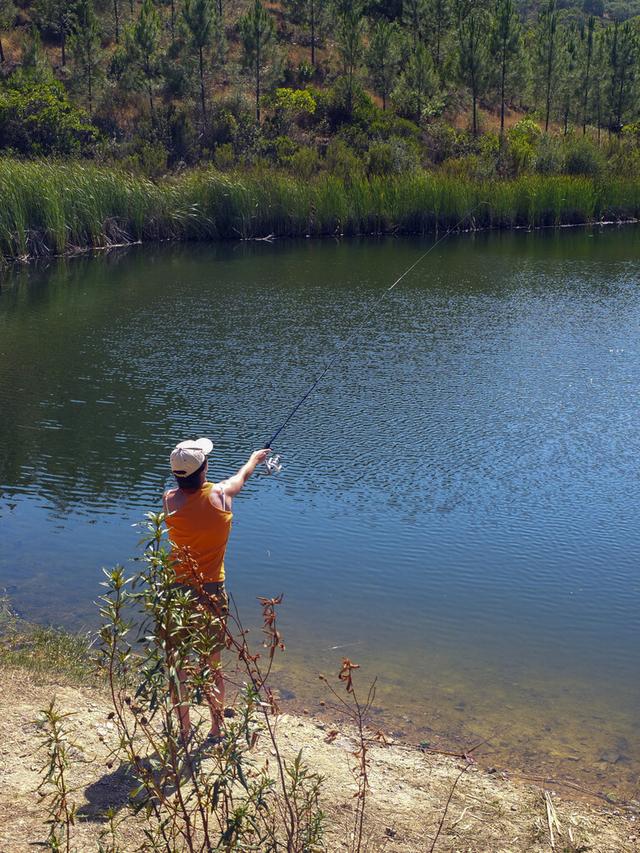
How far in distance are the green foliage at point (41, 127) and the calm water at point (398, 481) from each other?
19.2 metres

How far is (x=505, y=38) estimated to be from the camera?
141 feet

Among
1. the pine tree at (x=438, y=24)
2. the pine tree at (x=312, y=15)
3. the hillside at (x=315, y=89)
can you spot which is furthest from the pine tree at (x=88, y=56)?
the pine tree at (x=438, y=24)

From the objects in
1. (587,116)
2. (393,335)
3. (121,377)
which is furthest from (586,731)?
(587,116)

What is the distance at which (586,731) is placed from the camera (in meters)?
5.55

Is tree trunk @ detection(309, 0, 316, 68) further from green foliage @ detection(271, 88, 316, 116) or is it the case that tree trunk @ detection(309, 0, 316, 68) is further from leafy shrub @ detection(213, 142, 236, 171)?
leafy shrub @ detection(213, 142, 236, 171)

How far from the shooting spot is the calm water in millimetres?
6195

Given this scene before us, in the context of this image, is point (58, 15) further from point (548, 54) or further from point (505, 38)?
point (548, 54)

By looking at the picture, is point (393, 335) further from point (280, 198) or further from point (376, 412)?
point (280, 198)

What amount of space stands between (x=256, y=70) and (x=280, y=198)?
1609cm

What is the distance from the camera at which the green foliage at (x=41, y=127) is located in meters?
37.5

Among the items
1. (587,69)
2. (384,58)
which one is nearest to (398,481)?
(384,58)

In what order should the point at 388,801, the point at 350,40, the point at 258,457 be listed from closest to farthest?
the point at 388,801 → the point at 258,457 → the point at 350,40

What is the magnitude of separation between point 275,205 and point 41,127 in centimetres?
1243

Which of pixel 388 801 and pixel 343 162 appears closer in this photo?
pixel 388 801
